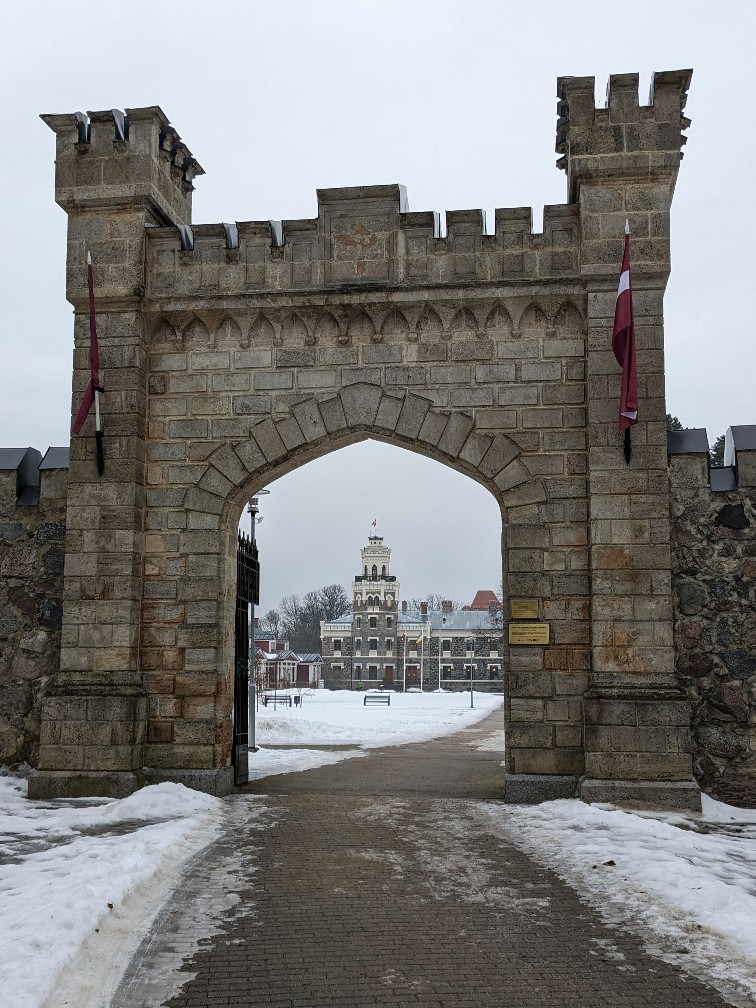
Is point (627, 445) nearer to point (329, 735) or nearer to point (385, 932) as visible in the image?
point (385, 932)

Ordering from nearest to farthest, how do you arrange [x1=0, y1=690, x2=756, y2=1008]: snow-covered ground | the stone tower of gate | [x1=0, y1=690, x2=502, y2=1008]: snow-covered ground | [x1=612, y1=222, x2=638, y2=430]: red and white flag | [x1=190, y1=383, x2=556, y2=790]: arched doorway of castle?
[x1=0, y1=690, x2=502, y2=1008]: snow-covered ground < [x1=0, y1=690, x2=756, y2=1008]: snow-covered ground < [x1=612, y1=222, x2=638, y2=430]: red and white flag < the stone tower of gate < [x1=190, y1=383, x2=556, y2=790]: arched doorway of castle

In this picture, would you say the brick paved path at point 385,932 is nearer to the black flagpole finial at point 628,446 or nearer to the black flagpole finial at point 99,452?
the black flagpole finial at point 628,446

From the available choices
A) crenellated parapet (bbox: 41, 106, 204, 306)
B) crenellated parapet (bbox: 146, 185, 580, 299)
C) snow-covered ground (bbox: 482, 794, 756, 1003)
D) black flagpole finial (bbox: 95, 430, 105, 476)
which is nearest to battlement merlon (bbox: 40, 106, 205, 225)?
crenellated parapet (bbox: 41, 106, 204, 306)

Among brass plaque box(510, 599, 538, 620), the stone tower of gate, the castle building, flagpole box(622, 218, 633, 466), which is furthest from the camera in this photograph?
the castle building

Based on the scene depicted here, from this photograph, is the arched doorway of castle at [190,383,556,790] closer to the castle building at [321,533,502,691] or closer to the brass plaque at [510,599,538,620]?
the brass plaque at [510,599,538,620]

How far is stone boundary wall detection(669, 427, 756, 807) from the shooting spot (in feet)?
32.5

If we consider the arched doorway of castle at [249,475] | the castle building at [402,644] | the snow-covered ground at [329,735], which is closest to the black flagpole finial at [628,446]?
the arched doorway of castle at [249,475]

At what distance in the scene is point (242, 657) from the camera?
38.5 ft

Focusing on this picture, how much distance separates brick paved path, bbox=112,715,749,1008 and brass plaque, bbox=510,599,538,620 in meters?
2.05

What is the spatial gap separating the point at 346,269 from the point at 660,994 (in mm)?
8067

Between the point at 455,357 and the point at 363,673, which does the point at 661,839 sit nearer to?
the point at 455,357

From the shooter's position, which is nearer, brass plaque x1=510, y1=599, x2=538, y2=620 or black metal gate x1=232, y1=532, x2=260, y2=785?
brass plaque x1=510, y1=599, x2=538, y2=620

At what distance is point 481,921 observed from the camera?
232 inches

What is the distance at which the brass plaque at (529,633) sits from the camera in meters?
10.1
